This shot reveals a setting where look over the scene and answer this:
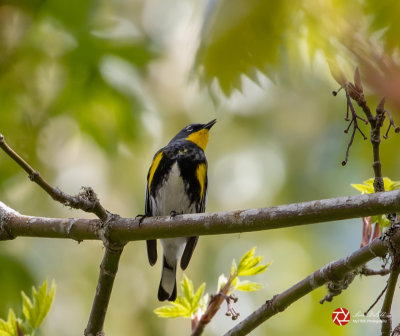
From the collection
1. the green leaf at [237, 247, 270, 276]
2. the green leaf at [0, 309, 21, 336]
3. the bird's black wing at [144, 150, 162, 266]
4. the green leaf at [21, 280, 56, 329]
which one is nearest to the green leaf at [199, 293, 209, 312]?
the green leaf at [237, 247, 270, 276]

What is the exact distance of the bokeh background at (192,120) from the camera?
98cm

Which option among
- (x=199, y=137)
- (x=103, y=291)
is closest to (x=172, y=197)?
(x=199, y=137)

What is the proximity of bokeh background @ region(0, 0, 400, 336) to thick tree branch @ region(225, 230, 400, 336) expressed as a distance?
20 centimetres

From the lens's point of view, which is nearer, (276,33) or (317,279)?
(276,33)

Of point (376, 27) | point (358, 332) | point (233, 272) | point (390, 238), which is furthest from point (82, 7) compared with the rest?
point (358, 332)

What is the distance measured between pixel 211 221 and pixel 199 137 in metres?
3.14

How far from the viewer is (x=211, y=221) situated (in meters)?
2.36

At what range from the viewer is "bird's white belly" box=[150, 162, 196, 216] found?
15.4 feet

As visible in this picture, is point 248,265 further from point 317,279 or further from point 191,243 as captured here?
point 191,243

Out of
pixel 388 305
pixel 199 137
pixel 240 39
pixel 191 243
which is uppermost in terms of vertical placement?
pixel 199 137

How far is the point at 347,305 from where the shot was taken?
231 inches

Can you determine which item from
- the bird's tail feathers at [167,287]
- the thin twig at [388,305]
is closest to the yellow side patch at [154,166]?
the bird's tail feathers at [167,287]

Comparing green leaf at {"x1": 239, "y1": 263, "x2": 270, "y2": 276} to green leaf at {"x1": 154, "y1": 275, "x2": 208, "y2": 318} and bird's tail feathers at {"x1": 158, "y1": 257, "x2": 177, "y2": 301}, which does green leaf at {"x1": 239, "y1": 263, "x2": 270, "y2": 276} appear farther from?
bird's tail feathers at {"x1": 158, "y1": 257, "x2": 177, "y2": 301}

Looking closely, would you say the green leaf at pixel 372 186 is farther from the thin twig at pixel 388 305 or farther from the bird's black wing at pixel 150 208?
the bird's black wing at pixel 150 208
